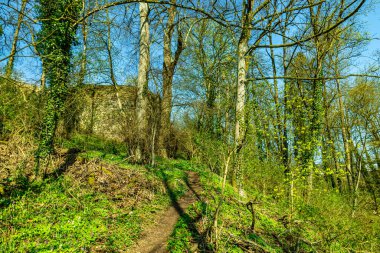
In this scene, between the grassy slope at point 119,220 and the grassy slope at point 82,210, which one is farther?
the grassy slope at point 119,220

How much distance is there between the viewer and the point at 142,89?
11.8 meters

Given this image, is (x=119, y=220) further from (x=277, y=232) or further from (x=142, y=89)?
(x=142, y=89)

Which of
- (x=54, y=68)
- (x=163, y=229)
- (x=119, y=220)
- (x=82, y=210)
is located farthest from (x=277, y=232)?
(x=54, y=68)

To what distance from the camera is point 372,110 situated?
1831 cm

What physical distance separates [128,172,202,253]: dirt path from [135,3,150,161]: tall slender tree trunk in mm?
3116

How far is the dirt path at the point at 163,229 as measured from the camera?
5012mm

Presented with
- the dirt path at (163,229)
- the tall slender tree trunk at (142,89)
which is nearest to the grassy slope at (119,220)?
the dirt path at (163,229)

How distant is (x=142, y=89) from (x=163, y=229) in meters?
7.61

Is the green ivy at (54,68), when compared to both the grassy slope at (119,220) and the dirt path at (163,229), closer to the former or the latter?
the grassy slope at (119,220)

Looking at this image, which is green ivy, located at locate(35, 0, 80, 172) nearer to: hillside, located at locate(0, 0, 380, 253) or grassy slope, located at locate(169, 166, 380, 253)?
hillside, located at locate(0, 0, 380, 253)

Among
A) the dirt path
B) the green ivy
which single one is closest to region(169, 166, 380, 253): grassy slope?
the dirt path

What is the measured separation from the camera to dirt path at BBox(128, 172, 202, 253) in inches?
197

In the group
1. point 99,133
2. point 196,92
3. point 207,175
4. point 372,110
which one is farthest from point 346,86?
point 99,133

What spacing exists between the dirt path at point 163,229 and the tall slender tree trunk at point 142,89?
3.12m
